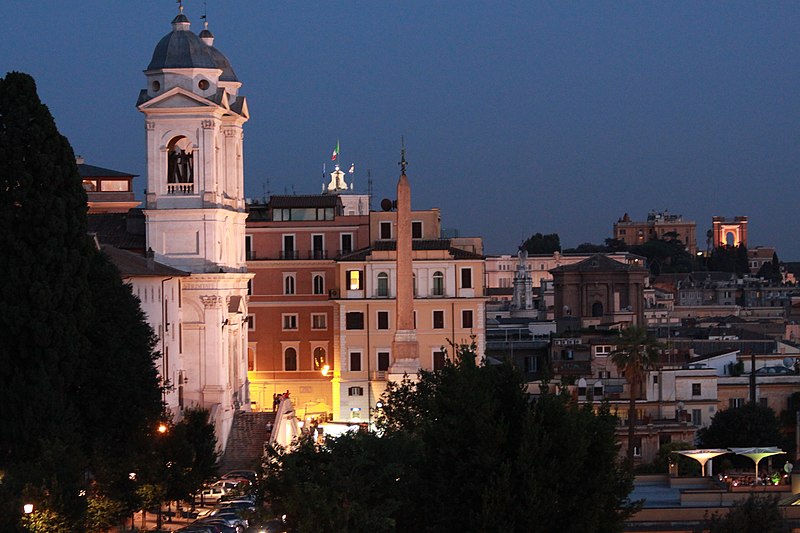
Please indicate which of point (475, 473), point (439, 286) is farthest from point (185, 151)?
point (475, 473)

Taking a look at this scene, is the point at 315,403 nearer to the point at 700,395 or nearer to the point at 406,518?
the point at 700,395

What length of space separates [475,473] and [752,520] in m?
7.65

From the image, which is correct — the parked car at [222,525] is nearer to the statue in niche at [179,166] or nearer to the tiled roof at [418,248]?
the statue in niche at [179,166]

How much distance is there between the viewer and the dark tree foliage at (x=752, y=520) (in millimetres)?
47781

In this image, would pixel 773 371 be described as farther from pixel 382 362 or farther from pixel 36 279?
pixel 36 279

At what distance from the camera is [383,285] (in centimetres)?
10506

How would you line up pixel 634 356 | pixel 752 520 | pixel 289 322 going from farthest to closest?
pixel 289 322 < pixel 634 356 < pixel 752 520

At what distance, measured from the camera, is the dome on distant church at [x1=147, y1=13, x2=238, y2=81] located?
280ft

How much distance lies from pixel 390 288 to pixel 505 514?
62.7 m

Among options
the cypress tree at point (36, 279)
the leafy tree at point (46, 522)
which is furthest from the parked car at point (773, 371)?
the leafy tree at point (46, 522)

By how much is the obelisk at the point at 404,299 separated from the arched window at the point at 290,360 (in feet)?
20.4

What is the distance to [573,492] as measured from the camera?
43656mm

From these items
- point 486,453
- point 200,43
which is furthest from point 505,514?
point 200,43

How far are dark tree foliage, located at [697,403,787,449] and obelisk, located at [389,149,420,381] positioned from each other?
13.9 metres
